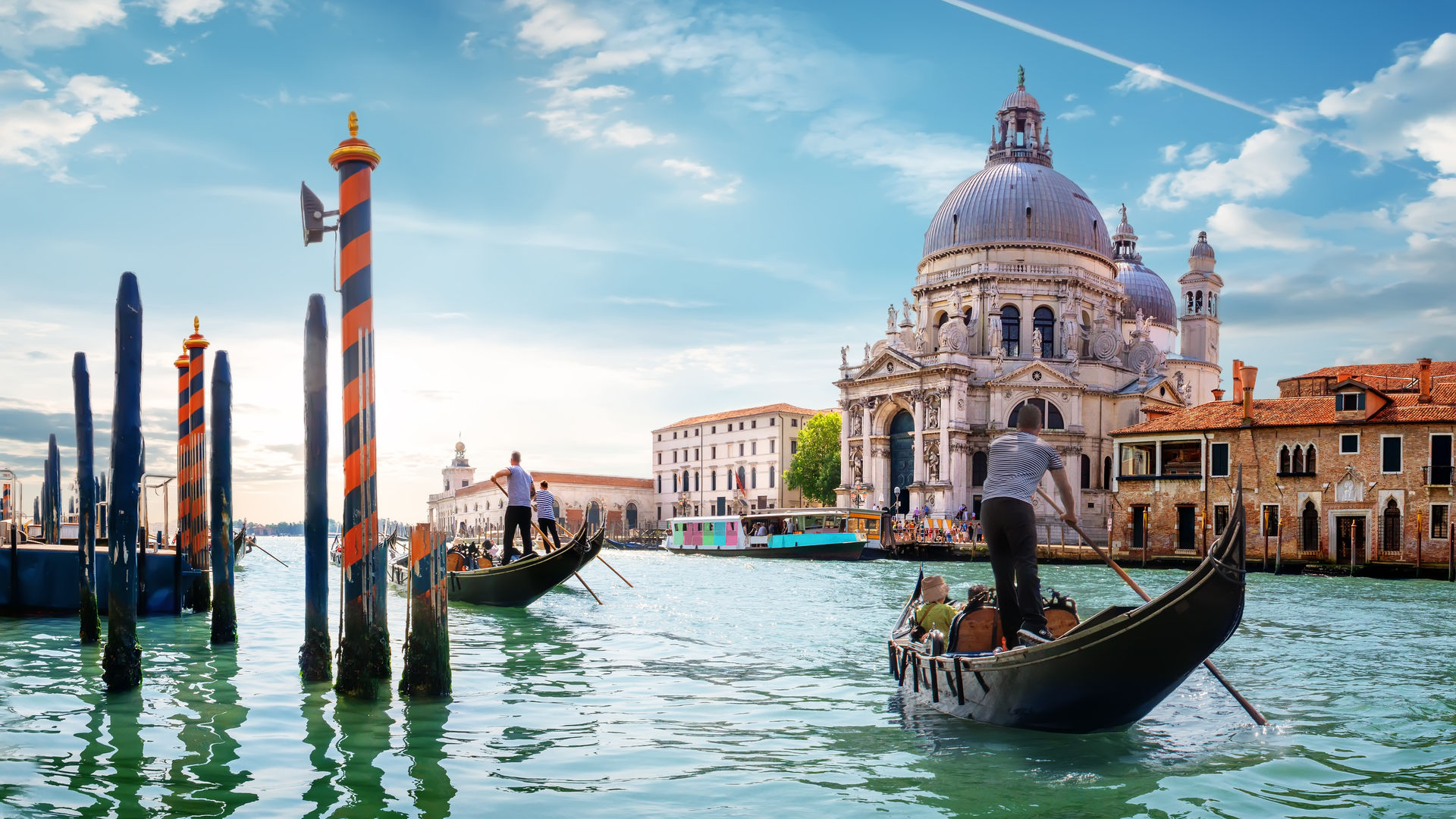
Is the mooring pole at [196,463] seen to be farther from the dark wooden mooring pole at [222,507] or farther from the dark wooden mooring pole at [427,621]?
the dark wooden mooring pole at [427,621]

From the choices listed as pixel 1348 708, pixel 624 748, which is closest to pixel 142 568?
pixel 624 748

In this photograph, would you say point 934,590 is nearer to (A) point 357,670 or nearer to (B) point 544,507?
(A) point 357,670

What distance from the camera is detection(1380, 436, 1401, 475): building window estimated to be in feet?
88.8

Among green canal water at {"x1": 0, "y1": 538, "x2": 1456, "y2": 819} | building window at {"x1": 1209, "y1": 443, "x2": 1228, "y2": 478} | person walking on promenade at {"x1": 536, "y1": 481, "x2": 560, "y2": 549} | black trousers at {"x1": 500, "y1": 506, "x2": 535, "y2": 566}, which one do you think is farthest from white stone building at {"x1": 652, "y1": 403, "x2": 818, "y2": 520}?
green canal water at {"x1": 0, "y1": 538, "x2": 1456, "y2": 819}

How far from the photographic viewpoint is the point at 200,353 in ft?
44.3

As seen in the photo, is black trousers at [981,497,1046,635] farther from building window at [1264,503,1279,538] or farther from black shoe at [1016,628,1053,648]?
building window at [1264,503,1279,538]

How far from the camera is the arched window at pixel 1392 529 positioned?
89.2 feet

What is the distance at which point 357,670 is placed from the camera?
7148mm

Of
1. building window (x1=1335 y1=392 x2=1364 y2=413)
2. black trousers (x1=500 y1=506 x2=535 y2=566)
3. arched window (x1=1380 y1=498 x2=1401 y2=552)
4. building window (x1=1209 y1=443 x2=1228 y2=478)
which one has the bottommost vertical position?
arched window (x1=1380 y1=498 x2=1401 y2=552)

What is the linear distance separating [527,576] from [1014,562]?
8.77 metres

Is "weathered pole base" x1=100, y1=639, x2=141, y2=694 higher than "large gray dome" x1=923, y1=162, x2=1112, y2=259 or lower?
lower

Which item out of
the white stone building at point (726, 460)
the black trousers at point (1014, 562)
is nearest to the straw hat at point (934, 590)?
the black trousers at point (1014, 562)

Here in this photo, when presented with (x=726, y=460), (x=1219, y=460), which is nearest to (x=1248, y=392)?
(x=1219, y=460)

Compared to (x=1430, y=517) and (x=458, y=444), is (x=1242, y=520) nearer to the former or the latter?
(x=1430, y=517)
